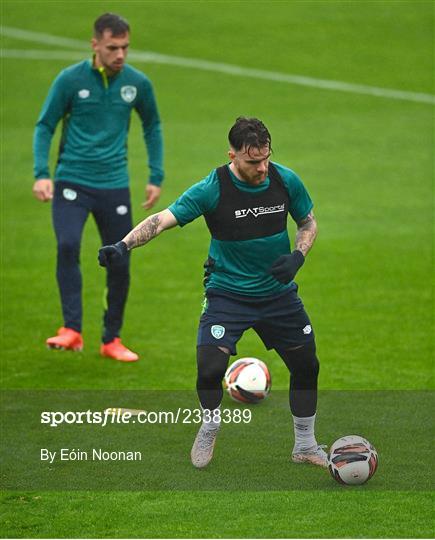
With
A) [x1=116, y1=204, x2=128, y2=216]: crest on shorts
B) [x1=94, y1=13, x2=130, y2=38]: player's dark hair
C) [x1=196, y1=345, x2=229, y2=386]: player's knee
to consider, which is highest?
[x1=94, y1=13, x2=130, y2=38]: player's dark hair

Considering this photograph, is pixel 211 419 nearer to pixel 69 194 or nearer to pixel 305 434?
pixel 305 434

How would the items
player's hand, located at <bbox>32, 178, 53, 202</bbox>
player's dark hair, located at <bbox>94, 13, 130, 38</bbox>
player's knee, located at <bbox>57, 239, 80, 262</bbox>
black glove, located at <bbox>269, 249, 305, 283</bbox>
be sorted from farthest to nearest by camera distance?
player's knee, located at <bbox>57, 239, 80, 262</bbox>, player's hand, located at <bbox>32, 178, 53, 202</bbox>, player's dark hair, located at <bbox>94, 13, 130, 38</bbox>, black glove, located at <bbox>269, 249, 305, 283</bbox>

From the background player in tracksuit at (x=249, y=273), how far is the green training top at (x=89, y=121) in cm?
350

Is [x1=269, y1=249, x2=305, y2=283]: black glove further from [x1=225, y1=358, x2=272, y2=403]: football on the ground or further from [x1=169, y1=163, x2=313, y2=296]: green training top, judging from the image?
[x1=225, y1=358, x2=272, y2=403]: football on the ground

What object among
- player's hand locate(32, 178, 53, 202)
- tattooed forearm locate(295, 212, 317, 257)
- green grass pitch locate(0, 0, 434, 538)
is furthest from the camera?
player's hand locate(32, 178, 53, 202)

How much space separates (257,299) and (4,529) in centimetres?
251

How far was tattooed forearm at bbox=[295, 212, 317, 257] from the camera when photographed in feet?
32.2

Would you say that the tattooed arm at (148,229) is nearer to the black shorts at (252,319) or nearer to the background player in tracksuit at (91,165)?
the black shorts at (252,319)

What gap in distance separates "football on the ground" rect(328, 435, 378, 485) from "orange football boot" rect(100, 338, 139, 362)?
409 centimetres

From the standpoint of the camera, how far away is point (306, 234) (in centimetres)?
988

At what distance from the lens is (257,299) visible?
980 centimetres

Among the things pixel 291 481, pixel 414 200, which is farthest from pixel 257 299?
pixel 414 200

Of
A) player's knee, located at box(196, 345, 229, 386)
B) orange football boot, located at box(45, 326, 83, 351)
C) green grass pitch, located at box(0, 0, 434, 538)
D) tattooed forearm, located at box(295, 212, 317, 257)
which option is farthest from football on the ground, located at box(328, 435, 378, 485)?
orange football boot, located at box(45, 326, 83, 351)

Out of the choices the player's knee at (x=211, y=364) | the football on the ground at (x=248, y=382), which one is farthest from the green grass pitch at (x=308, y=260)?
the player's knee at (x=211, y=364)
